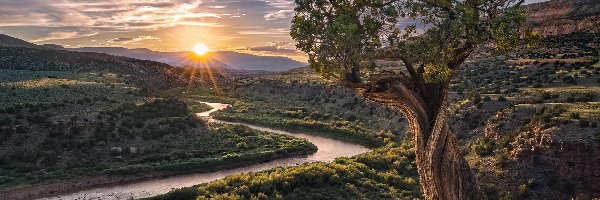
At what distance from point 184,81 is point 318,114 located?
271 ft

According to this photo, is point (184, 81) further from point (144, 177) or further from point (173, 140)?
point (144, 177)

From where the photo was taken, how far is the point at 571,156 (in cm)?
2548

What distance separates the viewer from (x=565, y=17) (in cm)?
10669

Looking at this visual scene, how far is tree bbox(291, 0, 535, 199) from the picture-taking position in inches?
468

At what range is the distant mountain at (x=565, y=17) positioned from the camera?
94.9m

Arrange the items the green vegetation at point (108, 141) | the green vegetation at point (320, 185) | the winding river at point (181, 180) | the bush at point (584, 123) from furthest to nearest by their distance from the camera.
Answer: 1. the green vegetation at point (108, 141)
2. the winding river at point (181, 180)
3. the green vegetation at point (320, 185)
4. the bush at point (584, 123)

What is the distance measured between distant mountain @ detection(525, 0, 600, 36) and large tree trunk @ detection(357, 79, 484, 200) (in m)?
86.9

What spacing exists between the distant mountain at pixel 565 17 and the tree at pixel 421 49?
87.0m

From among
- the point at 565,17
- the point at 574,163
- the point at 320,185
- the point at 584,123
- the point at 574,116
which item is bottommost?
the point at 320,185

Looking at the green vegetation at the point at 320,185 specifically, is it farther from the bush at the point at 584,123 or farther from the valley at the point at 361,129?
the bush at the point at 584,123

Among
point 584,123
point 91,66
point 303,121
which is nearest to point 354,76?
point 584,123

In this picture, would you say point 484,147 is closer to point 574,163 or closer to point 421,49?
point 574,163

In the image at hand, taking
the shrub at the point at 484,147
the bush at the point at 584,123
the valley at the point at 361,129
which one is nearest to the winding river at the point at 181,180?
the valley at the point at 361,129

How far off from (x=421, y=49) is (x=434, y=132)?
8.42 ft
